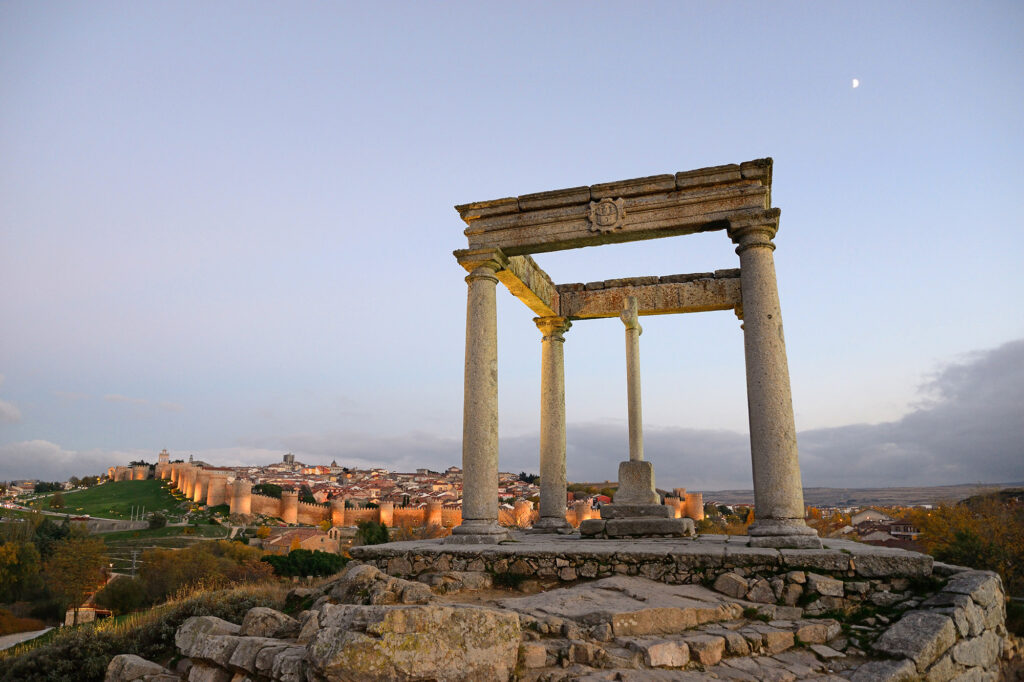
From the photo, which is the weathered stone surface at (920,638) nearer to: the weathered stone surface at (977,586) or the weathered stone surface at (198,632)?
the weathered stone surface at (977,586)

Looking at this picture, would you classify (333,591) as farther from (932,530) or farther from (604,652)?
(932,530)

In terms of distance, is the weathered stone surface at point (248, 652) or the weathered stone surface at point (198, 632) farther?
the weathered stone surface at point (198, 632)

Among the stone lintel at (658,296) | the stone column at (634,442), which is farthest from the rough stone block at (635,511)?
the stone lintel at (658,296)

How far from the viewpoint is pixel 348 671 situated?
5.48 metres

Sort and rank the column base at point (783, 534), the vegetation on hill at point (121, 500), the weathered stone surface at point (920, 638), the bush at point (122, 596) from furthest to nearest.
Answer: the vegetation on hill at point (121, 500), the bush at point (122, 596), the column base at point (783, 534), the weathered stone surface at point (920, 638)

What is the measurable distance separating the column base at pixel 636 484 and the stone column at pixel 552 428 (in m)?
2.05

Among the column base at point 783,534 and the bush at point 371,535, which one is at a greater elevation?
the column base at point 783,534

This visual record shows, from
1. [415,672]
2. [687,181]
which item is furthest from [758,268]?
[415,672]

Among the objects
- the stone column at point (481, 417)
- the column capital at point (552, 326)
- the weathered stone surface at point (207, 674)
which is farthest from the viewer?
the column capital at point (552, 326)

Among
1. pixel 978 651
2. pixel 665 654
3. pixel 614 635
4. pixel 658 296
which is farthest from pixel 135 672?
pixel 658 296

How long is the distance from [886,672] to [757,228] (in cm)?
740

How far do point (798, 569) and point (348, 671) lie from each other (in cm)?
616

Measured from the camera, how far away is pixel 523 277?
14.5 metres

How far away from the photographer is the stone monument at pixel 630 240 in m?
10.4
